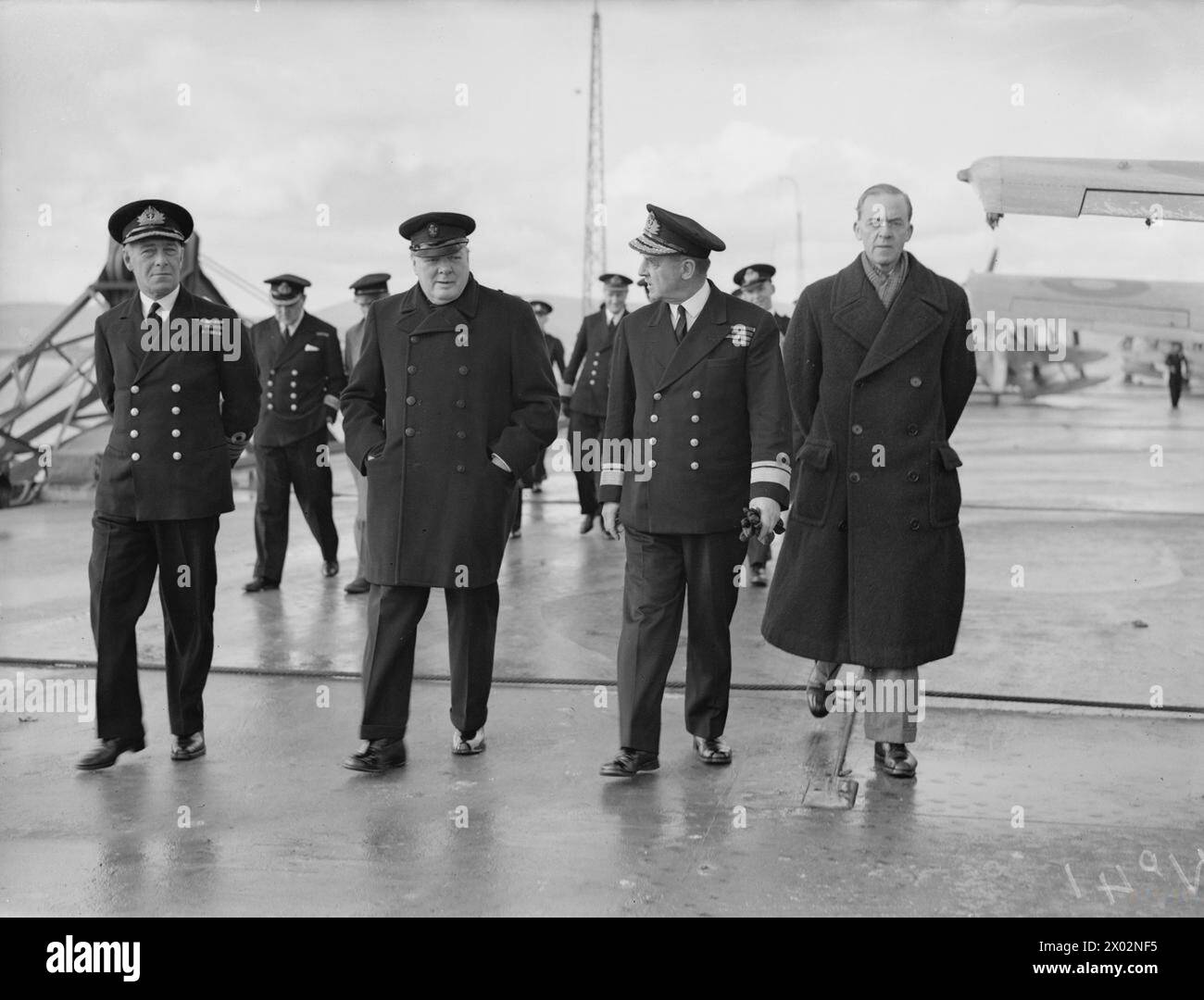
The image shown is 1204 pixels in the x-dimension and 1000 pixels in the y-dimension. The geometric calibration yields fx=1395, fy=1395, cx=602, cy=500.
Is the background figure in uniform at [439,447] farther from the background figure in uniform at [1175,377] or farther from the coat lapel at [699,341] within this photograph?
the background figure in uniform at [1175,377]

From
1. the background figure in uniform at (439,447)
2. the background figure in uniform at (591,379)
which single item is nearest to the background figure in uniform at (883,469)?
the background figure in uniform at (439,447)

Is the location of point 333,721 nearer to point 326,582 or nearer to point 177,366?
point 177,366

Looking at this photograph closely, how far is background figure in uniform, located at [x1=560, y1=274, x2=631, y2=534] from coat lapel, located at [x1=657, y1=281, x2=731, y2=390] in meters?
5.67

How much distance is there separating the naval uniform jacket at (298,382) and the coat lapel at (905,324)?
5.09 m

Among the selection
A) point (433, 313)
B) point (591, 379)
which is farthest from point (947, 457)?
point (591, 379)

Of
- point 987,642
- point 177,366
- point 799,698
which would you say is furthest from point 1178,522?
point 177,366

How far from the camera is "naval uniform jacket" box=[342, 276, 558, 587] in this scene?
5.06 metres

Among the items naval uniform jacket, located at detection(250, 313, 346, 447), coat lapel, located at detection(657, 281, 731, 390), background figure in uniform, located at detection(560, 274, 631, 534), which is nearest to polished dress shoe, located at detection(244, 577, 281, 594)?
naval uniform jacket, located at detection(250, 313, 346, 447)

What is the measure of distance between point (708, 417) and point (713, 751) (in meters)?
1.22

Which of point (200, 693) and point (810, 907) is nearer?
point (810, 907)

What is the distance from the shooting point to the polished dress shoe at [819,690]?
5.48 meters
